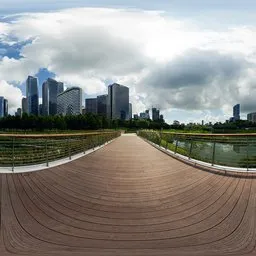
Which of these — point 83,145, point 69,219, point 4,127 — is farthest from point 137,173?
point 4,127

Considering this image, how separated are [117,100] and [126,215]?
98044mm

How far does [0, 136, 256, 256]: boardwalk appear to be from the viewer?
3102 millimetres

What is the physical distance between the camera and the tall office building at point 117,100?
323ft

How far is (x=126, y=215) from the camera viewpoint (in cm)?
378

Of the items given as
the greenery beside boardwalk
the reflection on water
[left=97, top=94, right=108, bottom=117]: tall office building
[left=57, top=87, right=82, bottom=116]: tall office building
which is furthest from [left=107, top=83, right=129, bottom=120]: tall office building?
the reflection on water

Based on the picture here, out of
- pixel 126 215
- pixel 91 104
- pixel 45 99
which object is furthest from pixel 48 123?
pixel 126 215

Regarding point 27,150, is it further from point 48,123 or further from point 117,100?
point 117,100

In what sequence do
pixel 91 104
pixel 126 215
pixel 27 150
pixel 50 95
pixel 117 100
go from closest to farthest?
pixel 126 215
pixel 27 150
pixel 50 95
pixel 117 100
pixel 91 104

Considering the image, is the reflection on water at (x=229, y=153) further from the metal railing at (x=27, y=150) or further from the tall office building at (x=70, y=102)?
the tall office building at (x=70, y=102)

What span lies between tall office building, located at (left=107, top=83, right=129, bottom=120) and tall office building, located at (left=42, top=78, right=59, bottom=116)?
84.1ft

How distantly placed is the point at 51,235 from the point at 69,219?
34 centimetres

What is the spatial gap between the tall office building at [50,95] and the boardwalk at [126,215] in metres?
59.6

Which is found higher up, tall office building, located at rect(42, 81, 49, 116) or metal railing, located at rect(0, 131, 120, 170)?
tall office building, located at rect(42, 81, 49, 116)

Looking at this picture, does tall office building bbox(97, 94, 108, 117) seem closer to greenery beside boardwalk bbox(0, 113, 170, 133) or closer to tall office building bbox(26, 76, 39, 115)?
tall office building bbox(26, 76, 39, 115)
